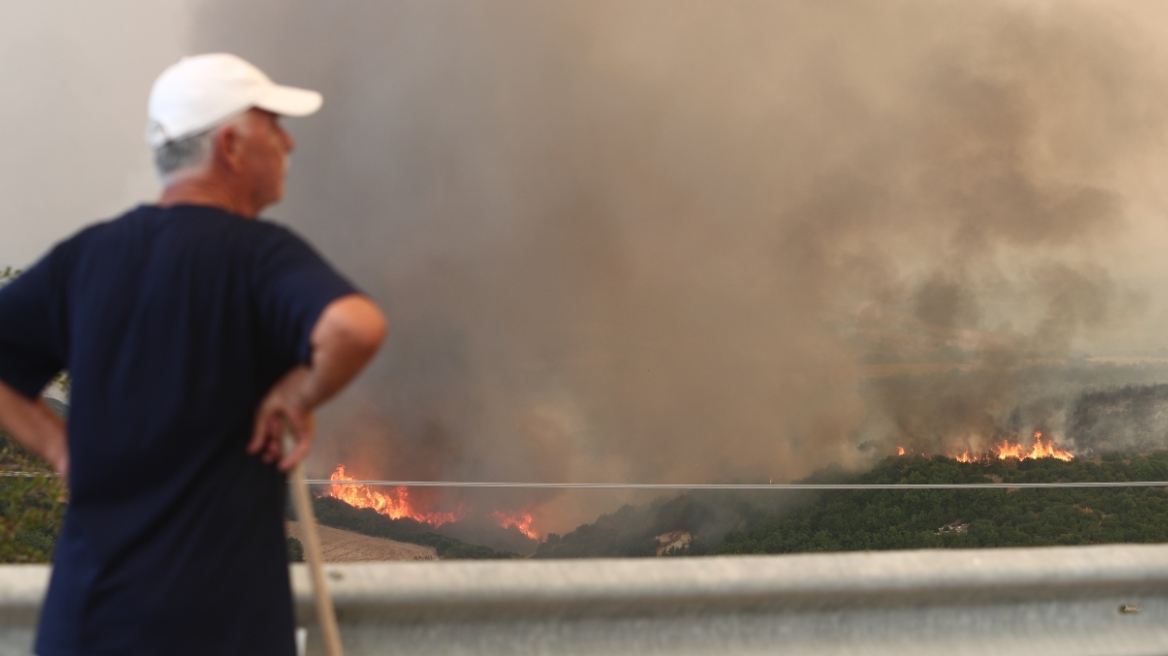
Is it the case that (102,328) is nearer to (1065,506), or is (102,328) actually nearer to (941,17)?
(941,17)

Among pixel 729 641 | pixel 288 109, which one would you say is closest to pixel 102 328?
pixel 288 109

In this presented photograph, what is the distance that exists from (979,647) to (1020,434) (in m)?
25.3

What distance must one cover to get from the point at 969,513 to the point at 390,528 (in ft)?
50.7

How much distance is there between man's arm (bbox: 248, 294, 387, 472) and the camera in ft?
3.13

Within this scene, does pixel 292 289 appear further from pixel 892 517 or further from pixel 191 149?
pixel 892 517

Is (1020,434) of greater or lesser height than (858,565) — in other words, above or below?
below

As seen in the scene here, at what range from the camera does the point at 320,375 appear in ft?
3.30

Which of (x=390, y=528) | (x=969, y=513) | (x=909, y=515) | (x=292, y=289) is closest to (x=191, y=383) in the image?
(x=292, y=289)

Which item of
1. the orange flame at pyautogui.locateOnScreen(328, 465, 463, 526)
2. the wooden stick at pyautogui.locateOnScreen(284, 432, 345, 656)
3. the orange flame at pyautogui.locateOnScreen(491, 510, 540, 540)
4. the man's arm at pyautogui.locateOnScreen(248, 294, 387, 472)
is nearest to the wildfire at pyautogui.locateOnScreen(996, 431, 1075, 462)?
the orange flame at pyautogui.locateOnScreen(491, 510, 540, 540)

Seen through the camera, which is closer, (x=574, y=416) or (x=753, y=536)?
(x=574, y=416)

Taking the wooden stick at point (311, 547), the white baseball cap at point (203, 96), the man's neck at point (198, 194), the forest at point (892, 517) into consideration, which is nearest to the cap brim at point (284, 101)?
the white baseball cap at point (203, 96)

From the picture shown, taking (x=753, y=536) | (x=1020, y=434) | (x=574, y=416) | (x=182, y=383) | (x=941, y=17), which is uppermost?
(x=941, y=17)

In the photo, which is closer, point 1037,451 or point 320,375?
point 320,375

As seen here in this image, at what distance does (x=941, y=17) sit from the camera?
23516 millimetres
